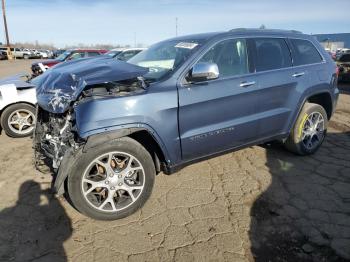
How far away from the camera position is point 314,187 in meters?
4.05

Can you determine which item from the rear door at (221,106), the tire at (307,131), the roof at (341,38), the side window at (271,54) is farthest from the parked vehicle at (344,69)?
the roof at (341,38)

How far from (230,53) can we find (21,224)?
9.79 feet

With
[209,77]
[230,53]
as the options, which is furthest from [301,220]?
[230,53]

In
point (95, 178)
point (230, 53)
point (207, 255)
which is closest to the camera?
point (207, 255)

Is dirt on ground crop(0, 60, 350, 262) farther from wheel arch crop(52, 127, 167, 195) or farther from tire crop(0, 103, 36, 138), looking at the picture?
tire crop(0, 103, 36, 138)

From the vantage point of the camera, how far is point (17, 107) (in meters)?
5.86

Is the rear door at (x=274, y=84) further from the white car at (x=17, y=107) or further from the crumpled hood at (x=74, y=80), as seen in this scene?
the white car at (x=17, y=107)

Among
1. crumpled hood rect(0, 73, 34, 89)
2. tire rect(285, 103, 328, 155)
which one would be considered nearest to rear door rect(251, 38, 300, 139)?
tire rect(285, 103, 328, 155)

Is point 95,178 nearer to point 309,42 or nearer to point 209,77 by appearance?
point 209,77

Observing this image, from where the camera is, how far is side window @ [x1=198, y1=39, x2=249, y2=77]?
376 cm

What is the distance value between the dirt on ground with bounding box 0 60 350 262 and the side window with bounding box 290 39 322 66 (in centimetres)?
148

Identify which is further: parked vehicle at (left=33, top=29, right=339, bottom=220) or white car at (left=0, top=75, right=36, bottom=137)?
white car at (left=0, top=75, right=36, bottom=137)

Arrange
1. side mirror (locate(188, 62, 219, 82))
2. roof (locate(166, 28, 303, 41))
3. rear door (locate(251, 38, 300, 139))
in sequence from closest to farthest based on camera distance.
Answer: side mirror (locate(188, 62, 219, 82))
roof (locate(166, 28, 303, 41))
rear door (locate(251, 38, 300, 139))

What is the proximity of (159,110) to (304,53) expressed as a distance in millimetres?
2616
